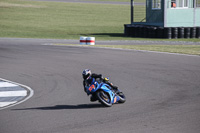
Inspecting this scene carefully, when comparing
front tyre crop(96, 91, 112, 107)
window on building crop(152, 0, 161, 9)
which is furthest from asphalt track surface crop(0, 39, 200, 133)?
window on building crop(152, 0, 161, 9)

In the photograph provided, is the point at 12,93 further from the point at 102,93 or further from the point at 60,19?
the point at 60,19

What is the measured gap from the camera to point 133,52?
22.5 meters

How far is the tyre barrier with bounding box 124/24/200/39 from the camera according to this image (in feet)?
107

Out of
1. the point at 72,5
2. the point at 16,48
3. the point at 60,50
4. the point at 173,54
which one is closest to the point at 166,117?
the point at 173,54

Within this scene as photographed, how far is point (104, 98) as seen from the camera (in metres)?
10.0

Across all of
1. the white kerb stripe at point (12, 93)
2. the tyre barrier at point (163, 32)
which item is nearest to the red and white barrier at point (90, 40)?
the tyre barrier at point (163, 32)

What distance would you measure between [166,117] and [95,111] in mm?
1725

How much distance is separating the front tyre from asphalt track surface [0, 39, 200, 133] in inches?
5.7

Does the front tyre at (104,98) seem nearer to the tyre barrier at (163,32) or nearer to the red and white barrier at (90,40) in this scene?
the red and white barrier at (90,40)

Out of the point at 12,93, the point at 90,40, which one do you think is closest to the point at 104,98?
the point at 12,93

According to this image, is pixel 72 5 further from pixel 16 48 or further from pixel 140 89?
pixel 140 89

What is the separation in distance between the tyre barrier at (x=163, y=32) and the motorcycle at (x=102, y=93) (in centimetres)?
2327

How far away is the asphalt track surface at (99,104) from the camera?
8227 mm

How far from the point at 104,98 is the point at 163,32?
78.9 feet
